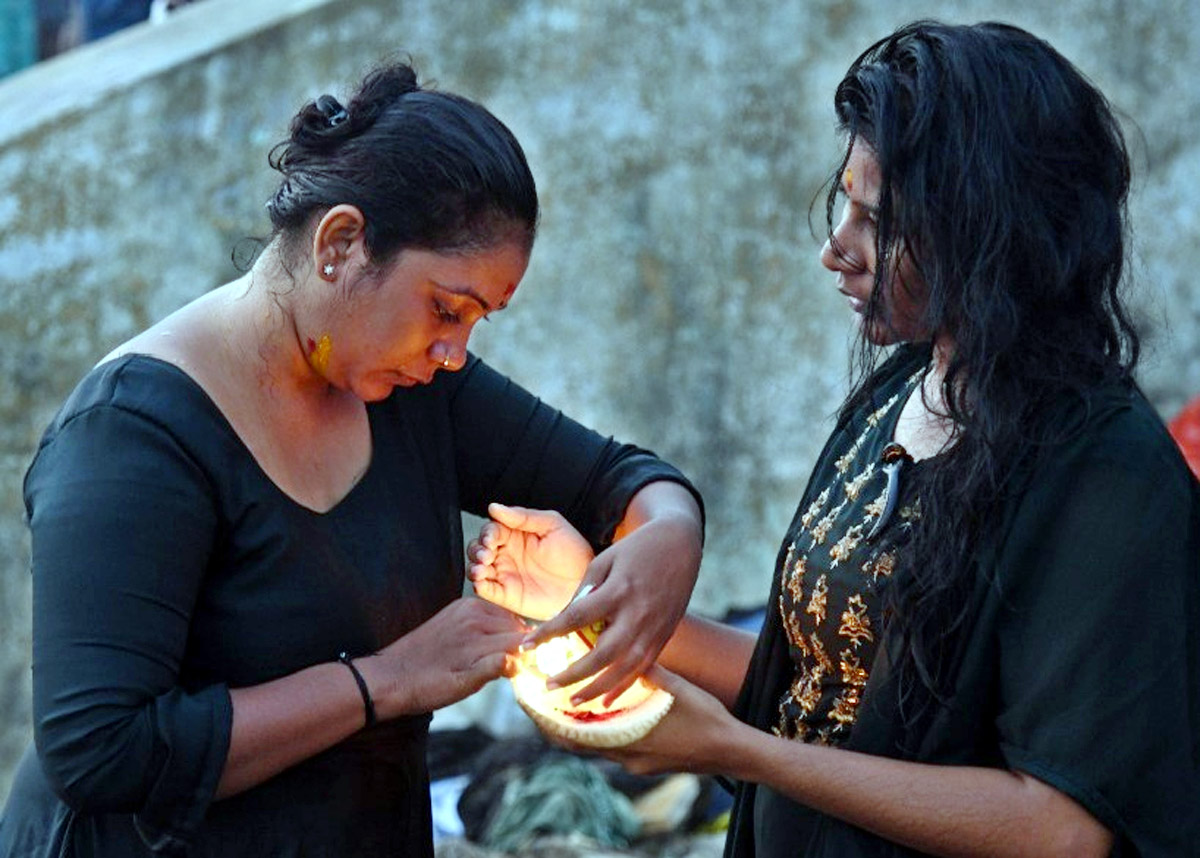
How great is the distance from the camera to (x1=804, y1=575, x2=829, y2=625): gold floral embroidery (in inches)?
99.6

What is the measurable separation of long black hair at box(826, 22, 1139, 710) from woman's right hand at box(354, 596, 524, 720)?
559 mm

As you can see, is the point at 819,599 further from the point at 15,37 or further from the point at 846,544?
the point at 15,37

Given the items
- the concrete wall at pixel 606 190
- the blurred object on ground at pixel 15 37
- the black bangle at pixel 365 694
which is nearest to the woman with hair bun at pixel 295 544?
the black bangle at pixel 365 694

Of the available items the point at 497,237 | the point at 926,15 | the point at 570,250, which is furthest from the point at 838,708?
the point at 926,15

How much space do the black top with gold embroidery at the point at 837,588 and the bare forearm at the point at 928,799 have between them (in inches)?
6.7

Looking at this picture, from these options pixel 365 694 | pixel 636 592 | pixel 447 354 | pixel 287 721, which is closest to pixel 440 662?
pixel 365 694

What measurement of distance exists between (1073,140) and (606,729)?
1.03 meters

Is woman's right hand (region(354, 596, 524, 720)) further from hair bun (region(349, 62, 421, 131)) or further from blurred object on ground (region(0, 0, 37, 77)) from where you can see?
blurred object on ground (region(0, 0, 37, 77))

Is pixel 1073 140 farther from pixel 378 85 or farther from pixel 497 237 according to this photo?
pixel 378 85

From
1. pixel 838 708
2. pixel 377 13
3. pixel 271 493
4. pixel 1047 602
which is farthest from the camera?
pixel 377 13

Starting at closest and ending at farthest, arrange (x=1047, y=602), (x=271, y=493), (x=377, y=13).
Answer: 1. (x=1047, y=602)
2. (x=271, y=493)
3. (x=377, y=13)

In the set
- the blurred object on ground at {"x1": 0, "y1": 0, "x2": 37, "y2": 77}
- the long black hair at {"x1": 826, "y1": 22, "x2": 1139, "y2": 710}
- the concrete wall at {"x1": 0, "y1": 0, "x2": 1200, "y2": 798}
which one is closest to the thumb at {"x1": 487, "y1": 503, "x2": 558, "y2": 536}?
the long black hair at {"x1": 826, "y1": 22, "x2": 1139, "y2": 710}

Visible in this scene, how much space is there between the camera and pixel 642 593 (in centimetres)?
260

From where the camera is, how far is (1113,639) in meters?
2.17
